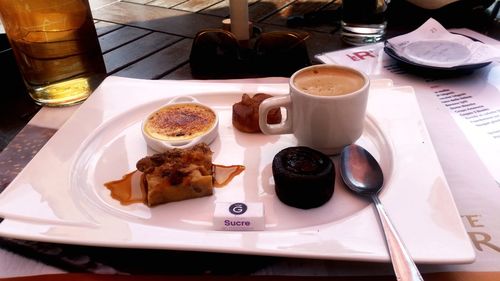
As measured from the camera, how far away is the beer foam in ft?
2.60

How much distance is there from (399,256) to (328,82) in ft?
1.31

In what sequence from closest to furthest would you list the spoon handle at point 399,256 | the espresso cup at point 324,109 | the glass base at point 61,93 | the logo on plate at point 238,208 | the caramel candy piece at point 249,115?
1. the spoon handle at point 399,256
2. the logo on plate at point 238,208
3. the espresso cup at point 324,109
4. the caramel candy piece at point 249,115
5. the glass base at point 61,93

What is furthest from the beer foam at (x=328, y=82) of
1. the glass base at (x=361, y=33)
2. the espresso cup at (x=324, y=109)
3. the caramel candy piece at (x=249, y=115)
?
the glass base at (x=361, y=33)

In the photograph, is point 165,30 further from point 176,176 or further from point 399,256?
point 399,256

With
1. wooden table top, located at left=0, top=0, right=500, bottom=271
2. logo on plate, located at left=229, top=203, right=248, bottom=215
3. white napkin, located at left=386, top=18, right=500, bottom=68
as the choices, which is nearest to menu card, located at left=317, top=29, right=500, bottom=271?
white napkin, located at left=386, top=18, right=500, bottom=68

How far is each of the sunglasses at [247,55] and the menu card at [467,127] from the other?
0.11 m

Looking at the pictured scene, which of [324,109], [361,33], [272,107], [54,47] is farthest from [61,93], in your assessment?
[361,33]

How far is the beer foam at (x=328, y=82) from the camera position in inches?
31.2

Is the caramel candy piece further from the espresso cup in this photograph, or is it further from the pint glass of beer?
the pint glass of beer

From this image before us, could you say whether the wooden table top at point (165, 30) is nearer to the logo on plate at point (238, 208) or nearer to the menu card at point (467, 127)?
the menu card at point (467, 127)

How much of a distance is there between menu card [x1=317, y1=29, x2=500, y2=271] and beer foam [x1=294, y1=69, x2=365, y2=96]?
0.21 metres

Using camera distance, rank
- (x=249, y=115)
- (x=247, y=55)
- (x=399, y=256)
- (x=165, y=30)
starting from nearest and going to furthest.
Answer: (x=399, y=256) < (x=249, y=115) < (x=247, y=55) < (x=165, y=30)

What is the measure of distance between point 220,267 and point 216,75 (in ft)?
2.19

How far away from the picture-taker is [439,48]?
1167 mm
